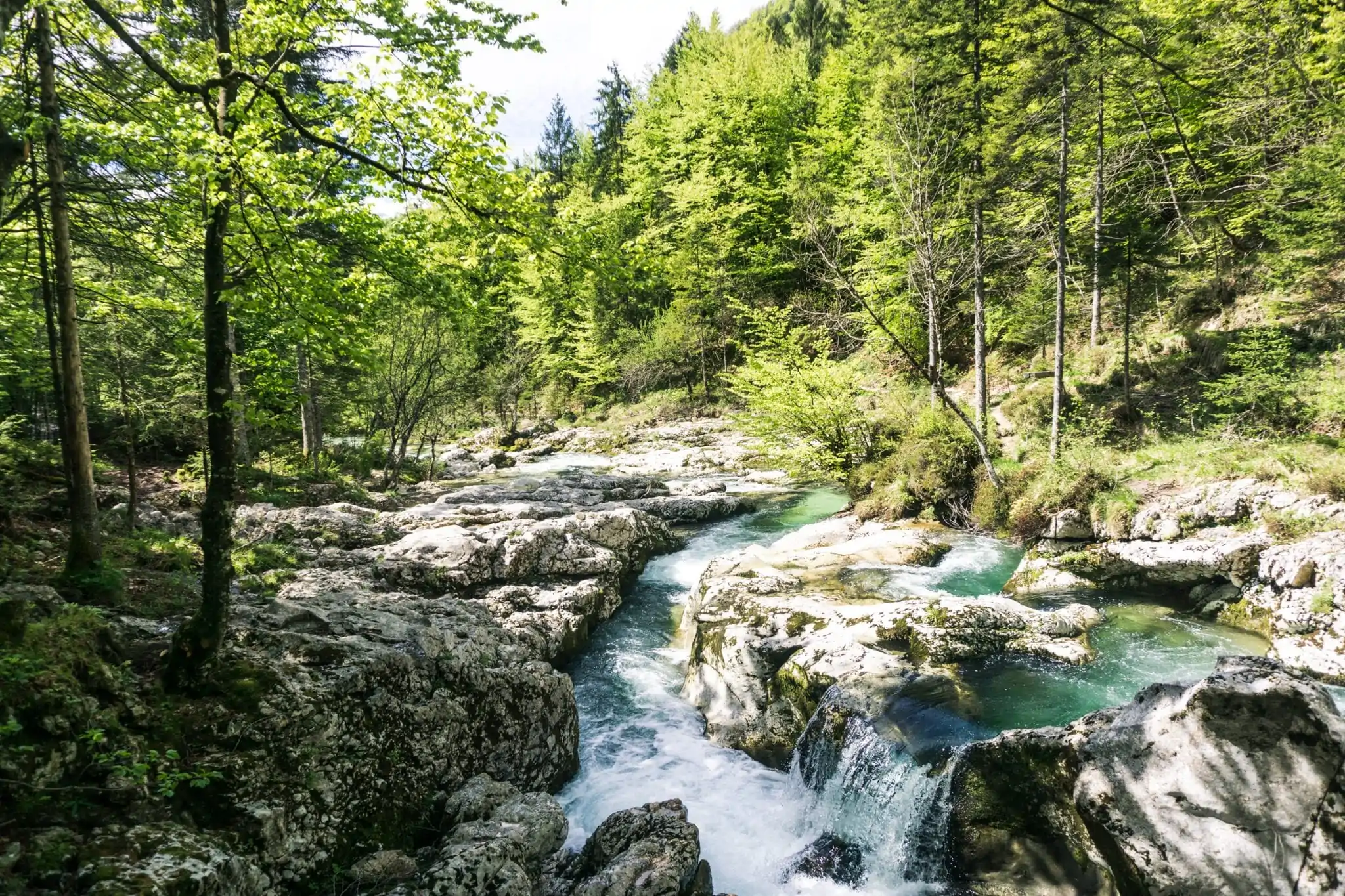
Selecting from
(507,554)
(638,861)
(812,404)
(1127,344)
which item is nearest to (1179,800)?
(638,861)

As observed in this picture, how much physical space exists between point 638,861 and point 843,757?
2.68m

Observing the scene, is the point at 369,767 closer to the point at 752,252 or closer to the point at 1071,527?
the point at 1071,527

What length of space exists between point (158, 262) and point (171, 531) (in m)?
5.69

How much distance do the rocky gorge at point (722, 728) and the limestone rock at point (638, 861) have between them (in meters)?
0.03

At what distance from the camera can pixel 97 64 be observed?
6867 mm

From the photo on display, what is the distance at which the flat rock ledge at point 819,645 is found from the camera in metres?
7.77

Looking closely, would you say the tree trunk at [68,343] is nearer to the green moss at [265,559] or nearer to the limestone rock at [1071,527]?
the green moss at [265,559]

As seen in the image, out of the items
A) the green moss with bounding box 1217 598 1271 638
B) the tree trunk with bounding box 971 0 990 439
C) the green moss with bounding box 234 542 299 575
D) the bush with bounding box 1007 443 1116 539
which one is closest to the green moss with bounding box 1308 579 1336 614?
the green moss with bounding box 1217 598 1271 638

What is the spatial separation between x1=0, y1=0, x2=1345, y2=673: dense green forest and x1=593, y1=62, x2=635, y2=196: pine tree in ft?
49.2

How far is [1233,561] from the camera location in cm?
923

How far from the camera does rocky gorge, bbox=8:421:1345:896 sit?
4340mm

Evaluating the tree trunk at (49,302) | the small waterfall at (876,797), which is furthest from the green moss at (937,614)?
the tree trunk at (49,302)

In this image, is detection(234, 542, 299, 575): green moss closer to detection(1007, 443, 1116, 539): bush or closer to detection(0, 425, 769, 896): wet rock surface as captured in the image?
detection(0, 425, 769, 896): wet rock surface

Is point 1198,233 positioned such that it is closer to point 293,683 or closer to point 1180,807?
point 1180,807
